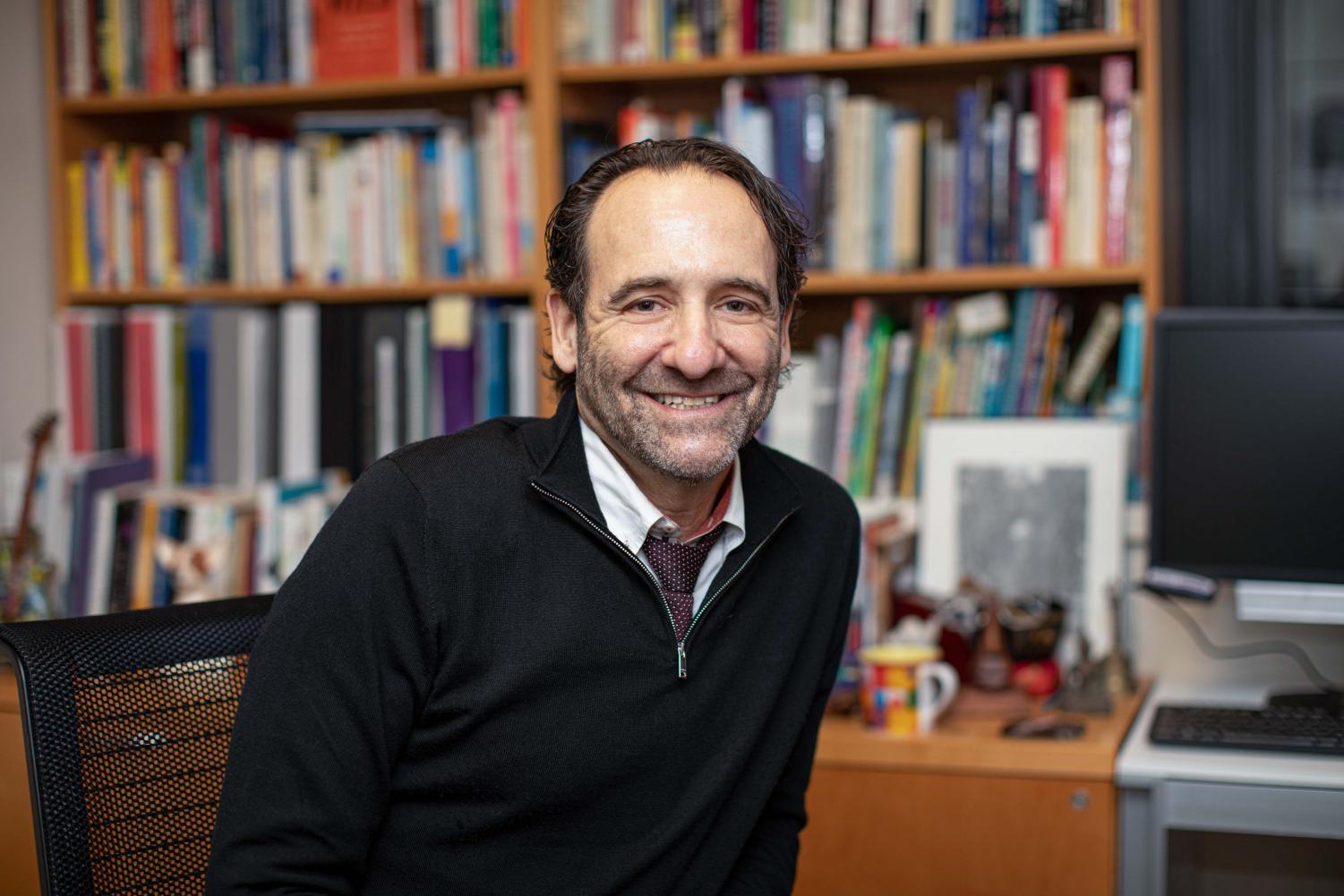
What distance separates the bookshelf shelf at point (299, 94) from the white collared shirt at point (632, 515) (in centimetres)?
127

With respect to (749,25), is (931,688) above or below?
below

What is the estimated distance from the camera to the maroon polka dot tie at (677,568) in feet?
4.52

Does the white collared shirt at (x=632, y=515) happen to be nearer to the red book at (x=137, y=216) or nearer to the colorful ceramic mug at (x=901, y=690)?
the colorful ceramic mug at (x=901, y=690)

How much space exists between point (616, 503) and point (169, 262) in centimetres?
170

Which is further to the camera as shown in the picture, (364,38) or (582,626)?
(364,38)

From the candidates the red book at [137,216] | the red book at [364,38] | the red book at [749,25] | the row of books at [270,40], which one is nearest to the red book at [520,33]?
the row of books at [270,40]

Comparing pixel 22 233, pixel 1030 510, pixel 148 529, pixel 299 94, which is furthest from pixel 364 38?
pixel 1030 510

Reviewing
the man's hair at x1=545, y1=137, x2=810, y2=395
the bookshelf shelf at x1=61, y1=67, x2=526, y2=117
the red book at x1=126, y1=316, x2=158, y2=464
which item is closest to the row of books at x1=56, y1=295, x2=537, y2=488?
the red book at x1=126, y1=316, x2=158, y2=464

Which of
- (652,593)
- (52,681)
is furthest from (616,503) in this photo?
(52,681)

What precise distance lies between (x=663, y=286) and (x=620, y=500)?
217 mm

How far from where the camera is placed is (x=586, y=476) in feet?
4.44

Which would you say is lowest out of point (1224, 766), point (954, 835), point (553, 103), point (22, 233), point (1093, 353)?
point (954, 835)

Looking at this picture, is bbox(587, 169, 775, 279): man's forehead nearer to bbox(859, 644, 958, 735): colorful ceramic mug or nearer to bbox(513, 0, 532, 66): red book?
bbox(859, 644, 958, 735): colorful ceramic mug

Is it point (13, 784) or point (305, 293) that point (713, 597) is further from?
point (305, 293)
